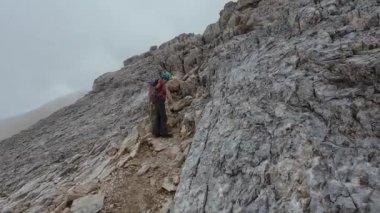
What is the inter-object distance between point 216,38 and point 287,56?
12.3 metres

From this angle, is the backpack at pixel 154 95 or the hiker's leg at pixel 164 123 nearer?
the hiker's leg at pixel 164 123

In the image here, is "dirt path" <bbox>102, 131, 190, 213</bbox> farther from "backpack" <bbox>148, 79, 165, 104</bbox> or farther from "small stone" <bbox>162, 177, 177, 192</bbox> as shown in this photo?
"backpack" <bbox>148, 79, 165, 104</bbox>

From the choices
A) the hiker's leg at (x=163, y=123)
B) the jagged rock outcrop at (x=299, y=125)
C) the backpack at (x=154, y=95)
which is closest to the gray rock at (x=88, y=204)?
the jagged rock outcrop at (x=299, y=125)

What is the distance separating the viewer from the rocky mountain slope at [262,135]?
9.56m

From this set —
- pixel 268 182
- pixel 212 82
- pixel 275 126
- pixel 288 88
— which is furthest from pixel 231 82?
pixel 268 182

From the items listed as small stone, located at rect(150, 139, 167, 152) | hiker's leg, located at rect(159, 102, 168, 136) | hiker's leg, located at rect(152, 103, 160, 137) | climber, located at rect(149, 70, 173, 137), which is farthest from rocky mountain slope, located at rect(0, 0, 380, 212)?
hiker's leg, located at rect(159, 102, 168, 136)

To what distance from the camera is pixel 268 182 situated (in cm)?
1012

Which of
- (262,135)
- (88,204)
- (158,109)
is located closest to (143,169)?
(88,204)

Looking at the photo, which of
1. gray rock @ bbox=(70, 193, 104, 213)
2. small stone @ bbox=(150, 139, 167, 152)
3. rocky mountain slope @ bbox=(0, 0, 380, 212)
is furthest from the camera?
small stone @ bbox=(150, 139, 167, 152)

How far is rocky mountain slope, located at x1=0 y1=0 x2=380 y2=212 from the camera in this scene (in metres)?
9.56

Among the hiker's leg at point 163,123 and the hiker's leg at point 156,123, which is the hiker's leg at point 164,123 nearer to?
the hiker's leg at point 163,123

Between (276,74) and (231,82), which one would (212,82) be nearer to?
(231,82)

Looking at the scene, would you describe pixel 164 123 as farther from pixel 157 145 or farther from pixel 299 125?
pixel 299 125

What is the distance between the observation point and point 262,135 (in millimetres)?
11977
